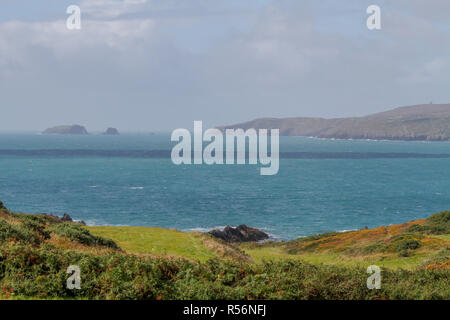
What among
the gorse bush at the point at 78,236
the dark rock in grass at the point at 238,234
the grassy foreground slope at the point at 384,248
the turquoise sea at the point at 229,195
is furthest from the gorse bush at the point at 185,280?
the turquoise sea at the point at 229,195

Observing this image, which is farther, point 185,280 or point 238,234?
point 238,234

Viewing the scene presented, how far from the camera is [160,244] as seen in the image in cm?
2838

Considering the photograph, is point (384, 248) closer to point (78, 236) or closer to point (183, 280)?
point (78, 236)

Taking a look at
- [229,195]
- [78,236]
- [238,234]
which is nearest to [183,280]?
[78,236]

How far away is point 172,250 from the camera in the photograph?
1044 inches

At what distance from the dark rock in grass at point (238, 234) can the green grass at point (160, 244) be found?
2393cm

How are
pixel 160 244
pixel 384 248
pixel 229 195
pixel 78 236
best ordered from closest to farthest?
pixel 78 236, pixel 160 244, pixel 384 248, pixel 229 195

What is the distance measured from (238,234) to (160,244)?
32650 millimetres

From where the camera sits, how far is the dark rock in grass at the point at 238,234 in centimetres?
5838

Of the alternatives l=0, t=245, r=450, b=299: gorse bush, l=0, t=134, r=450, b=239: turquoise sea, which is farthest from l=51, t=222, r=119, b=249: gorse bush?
l=0, t=134, r=450, b=239: turquoise sea
